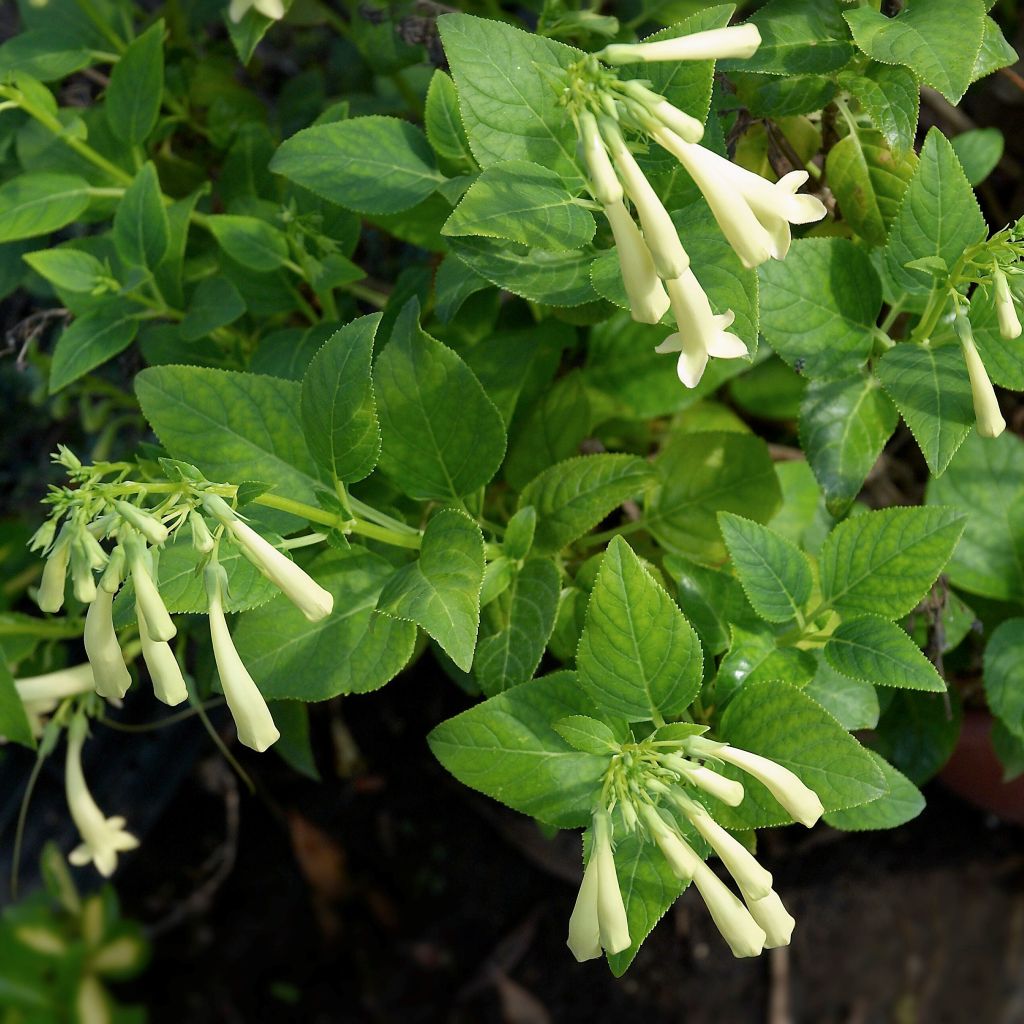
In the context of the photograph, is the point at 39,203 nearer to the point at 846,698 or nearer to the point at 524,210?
the point at 524,210

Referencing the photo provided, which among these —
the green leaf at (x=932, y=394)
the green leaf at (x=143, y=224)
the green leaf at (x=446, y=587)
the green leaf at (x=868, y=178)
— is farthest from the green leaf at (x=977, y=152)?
the green leaf at (x=143, y=224)

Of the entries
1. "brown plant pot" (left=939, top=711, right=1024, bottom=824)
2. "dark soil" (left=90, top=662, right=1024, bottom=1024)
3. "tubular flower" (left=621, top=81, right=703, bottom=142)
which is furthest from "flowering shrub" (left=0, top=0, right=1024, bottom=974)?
"dark soil" (left=90, top=662, right=1024, bottom=1024)

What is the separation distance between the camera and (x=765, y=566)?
777 millimetres

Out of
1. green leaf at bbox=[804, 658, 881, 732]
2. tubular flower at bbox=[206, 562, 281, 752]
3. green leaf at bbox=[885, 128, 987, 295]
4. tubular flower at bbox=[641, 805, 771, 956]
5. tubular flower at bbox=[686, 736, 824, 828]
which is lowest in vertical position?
green leaf at bbox=[804, 658, 881, 732]

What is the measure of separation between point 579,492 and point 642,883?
12.6 inches

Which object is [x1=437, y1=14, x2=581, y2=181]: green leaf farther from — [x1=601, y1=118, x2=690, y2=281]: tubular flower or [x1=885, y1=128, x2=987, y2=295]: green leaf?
[x1=885, y1=128, x2=987, y2=295]: green leaf

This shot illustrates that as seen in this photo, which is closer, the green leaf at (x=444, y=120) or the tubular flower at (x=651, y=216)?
the tubular flower at (x=651, y=216)

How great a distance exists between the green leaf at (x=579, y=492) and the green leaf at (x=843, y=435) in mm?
138

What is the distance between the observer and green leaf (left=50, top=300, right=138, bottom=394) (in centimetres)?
A: 88

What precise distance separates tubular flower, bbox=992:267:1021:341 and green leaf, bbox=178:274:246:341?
24.5 inches

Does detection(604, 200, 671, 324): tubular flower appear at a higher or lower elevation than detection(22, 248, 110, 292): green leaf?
higher

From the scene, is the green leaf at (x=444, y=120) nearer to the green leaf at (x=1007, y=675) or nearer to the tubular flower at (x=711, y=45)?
the tubular flower at (x=711, y=45)

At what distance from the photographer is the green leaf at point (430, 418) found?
2.53 feet

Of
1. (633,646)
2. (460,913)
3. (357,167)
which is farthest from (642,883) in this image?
(460,913)
